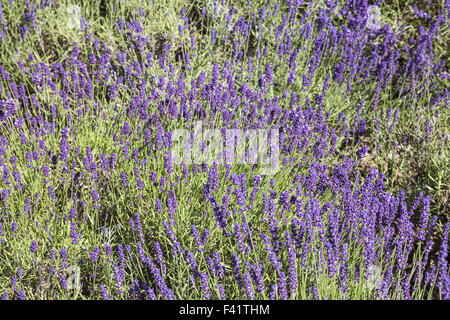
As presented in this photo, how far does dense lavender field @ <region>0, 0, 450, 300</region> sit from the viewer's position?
2.24 m

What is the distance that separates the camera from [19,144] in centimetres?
298

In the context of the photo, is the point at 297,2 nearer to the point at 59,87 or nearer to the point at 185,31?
the point at 185,31

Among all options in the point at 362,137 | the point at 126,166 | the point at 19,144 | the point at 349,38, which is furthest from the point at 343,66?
the point at 19,144

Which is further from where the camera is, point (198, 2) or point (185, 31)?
point (198, 2)

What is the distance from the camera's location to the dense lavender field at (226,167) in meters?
2.24

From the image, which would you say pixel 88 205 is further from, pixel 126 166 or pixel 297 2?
pixel 297 2

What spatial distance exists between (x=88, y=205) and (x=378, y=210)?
149cm

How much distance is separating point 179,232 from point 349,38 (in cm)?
208

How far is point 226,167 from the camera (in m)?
2.64

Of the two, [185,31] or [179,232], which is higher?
[185,31]
